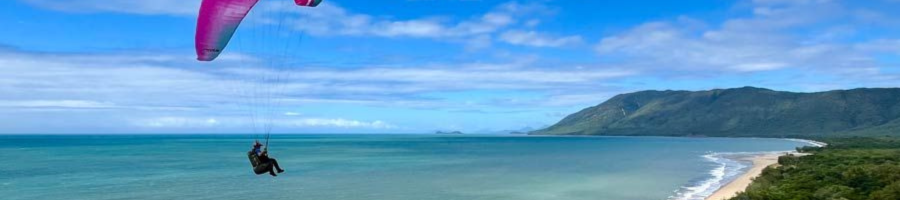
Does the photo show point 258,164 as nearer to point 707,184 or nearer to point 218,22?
point 218,22

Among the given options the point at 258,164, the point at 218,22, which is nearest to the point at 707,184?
the point at 258,164

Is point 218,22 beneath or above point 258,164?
above

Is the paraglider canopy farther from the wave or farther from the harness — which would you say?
the wave

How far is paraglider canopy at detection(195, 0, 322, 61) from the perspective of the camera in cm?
1258

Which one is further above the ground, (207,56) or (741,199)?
(207,56)

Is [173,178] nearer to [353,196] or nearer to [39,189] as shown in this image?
[39,189]

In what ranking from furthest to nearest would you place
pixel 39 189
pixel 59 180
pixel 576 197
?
1. pixel 59 180
2. pixel 39 189
3. pixel 576 197

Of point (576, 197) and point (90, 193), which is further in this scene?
point (90, 193)

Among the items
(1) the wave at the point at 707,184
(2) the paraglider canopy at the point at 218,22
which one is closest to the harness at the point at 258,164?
(2) the paraglider canopy at the point at 218,22

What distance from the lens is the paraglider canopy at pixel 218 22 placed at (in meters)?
12.6

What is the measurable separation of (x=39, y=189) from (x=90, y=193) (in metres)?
6.71

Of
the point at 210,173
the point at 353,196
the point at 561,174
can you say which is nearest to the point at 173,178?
the point at 210,173

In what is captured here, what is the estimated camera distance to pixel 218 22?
42.3 feet

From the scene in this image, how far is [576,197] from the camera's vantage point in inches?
1845
